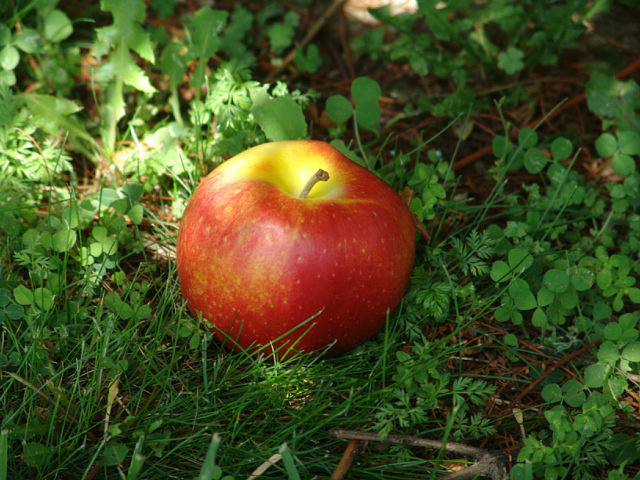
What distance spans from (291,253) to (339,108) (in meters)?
1.00

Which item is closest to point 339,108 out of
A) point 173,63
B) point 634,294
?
point 173,63

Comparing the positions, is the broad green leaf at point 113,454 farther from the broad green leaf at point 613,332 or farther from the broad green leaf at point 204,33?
the broad green leaf at point 204,33

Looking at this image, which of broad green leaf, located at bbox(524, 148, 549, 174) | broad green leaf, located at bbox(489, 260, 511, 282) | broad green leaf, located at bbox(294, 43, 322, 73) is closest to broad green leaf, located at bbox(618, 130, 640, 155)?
broad green leaf, located at bbox(524, 148, 549, 174)

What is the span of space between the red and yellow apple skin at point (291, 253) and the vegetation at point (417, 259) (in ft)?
0.44

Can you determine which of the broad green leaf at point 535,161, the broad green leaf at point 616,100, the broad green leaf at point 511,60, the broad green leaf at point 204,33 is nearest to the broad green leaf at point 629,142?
the broad green leaf at point 616,100

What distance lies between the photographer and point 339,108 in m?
2.59

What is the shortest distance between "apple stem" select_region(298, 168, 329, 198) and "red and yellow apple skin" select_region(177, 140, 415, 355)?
0.19 ft

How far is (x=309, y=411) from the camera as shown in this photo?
1877mm

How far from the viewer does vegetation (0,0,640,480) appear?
71.5 inches

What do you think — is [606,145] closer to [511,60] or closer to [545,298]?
[511,60]

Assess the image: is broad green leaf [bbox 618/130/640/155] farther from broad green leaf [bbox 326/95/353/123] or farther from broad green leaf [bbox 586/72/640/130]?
broad green leaf [bbox 326/95/353/123]

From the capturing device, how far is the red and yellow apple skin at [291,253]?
182 centimetres

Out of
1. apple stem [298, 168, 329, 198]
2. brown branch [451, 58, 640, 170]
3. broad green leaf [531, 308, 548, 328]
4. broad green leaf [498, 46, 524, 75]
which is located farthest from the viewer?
broad green leaf [498, 46, 524, 75]

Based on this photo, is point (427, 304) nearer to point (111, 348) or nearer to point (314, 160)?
point (314, 160)
